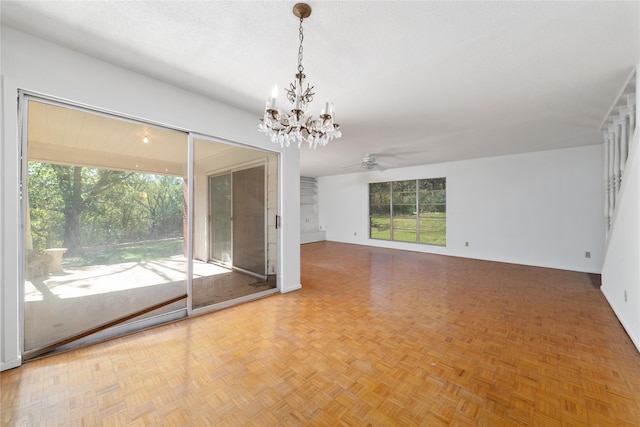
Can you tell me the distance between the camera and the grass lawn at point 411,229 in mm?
7031

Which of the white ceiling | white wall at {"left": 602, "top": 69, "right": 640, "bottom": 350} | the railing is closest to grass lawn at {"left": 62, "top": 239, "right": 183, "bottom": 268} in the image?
the white ceiling

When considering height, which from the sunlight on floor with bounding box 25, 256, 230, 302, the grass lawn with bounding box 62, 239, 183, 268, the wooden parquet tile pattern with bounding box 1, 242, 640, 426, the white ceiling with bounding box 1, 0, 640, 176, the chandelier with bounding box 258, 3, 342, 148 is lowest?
the wooden parquet tile pattern with bounding box 1, 242, 640, 426

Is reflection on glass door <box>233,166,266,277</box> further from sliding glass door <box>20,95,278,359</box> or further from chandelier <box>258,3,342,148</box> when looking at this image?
chandelier <box>258,3,342,148</box>

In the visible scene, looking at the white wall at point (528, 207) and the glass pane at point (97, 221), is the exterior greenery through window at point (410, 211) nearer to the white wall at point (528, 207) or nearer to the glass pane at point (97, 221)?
the white wall at point (528, 207)

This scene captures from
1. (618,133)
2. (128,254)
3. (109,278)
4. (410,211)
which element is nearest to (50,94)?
(128,254)

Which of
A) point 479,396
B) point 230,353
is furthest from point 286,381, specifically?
point 479,396

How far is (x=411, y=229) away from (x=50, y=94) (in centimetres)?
755

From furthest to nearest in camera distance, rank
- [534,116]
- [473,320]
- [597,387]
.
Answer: [534,116], [473,320], [597,387]

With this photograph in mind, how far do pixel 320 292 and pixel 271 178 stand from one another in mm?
1859

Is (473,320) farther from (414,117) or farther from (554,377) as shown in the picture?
(414,117)

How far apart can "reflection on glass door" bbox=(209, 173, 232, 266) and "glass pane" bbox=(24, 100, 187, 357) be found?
36 cm

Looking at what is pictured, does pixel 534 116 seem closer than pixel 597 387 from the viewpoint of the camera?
No

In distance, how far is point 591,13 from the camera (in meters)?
1.62

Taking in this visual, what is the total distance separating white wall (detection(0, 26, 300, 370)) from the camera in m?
1.83
